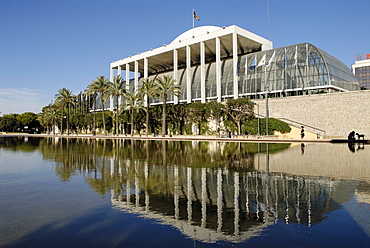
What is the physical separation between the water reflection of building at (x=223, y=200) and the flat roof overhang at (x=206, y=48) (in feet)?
163

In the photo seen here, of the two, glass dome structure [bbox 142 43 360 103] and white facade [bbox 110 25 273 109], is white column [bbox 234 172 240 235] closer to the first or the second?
glass dome structure [bbox 142 43 360 103]

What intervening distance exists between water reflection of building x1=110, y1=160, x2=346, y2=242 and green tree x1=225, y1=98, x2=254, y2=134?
3836 cm

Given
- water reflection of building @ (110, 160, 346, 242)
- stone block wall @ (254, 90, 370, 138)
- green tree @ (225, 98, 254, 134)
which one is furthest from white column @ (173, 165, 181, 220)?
stone block wall @ (254, 90, 370, 138)

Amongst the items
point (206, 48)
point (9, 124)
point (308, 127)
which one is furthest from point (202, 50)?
point (9, 124)

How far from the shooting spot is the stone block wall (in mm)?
40938

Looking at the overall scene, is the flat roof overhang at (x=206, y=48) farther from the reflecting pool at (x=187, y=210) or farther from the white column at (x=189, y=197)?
the reflecting pool at (x=187, y=210)

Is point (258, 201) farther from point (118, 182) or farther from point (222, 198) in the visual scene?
point (118, 182)

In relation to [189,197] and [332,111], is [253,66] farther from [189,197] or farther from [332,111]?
[189,197]

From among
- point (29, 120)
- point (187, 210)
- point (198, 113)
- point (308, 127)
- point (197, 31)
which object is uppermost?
point (197, 31)

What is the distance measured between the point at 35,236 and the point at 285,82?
2047 inches

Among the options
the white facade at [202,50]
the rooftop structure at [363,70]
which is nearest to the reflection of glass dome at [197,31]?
the white facade at [202,50]

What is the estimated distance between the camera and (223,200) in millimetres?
7145

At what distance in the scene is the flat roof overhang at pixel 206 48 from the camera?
190ft

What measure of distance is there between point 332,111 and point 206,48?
3272 centimetres
